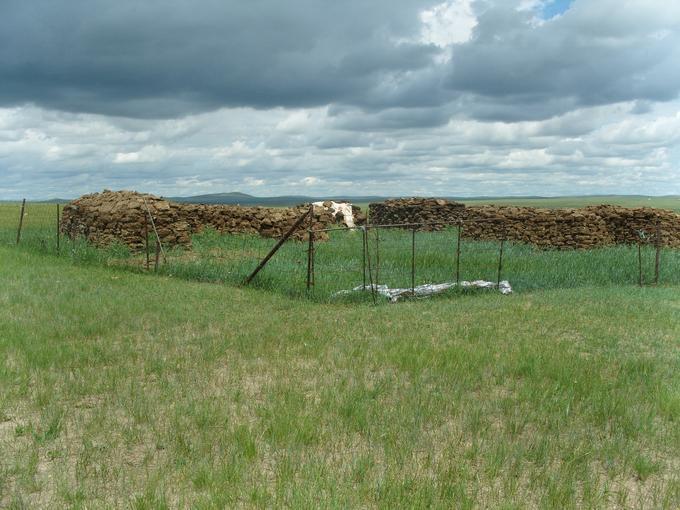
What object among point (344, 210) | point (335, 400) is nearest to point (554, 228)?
point (344, 210)

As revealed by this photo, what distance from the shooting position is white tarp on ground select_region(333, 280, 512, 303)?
14.6 metres

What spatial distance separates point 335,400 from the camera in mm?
6730

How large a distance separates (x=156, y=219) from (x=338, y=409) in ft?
60.7

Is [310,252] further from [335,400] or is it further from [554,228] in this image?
[554,228]

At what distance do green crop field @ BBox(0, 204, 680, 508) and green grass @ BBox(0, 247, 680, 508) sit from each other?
3 cm

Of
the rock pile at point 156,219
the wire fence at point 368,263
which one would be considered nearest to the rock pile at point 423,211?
the rock pile at point 156,219

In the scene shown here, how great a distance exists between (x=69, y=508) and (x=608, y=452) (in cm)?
472

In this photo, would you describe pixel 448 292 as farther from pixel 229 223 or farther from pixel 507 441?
pixel 229 223

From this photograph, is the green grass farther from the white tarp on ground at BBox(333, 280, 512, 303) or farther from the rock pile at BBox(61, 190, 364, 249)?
the rock pile at BBox(61, 190, 364, 249)

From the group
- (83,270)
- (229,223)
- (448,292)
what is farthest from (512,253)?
(83,270)

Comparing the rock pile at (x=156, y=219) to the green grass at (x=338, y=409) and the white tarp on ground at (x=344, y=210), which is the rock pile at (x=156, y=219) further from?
the green grass at (x=338, y=409)

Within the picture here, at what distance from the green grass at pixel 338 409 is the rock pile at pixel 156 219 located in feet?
36.5

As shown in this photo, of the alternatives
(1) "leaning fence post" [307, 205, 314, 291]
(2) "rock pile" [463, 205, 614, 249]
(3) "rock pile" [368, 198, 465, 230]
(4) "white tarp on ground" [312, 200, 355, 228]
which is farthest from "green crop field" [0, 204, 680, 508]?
(3) "rock pile" [368, 198, 465, 230]

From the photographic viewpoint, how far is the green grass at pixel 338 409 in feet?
15.8
